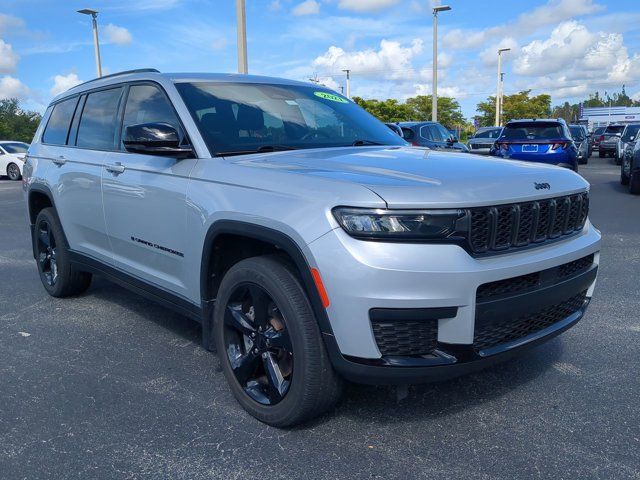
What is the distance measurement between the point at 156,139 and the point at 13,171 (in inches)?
874

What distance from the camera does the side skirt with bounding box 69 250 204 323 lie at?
359 cm

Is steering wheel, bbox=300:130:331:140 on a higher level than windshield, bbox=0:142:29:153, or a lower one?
higher

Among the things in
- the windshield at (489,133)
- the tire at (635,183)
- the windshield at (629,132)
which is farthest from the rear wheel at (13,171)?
the windshield at (629,132)

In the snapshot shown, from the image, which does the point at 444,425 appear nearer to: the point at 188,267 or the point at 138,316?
the point at 188,267

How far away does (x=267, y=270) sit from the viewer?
2.86 m

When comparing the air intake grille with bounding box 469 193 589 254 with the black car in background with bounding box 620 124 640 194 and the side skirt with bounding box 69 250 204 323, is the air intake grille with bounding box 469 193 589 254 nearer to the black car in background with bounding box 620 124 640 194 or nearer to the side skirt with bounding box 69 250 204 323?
the side skirt with bounding box 69 250 204 323

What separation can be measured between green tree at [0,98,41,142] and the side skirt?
163 ft

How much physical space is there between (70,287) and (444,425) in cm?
371

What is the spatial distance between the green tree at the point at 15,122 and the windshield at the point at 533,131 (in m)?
44.9

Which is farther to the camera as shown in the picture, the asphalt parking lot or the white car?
the white car

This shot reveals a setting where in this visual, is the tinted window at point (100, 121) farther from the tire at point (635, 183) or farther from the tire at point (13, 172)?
the tire at point (13, 172)

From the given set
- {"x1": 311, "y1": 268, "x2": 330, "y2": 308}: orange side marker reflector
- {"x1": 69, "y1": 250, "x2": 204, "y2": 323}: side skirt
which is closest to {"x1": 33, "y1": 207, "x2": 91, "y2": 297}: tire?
{"x1": 69, "y1": 250, "x2": 204, "y2": 323}: side skirt

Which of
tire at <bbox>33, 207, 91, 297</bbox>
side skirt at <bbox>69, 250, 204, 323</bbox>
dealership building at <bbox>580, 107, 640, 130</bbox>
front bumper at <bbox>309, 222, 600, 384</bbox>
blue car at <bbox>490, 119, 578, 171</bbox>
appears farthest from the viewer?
dealership building at <bbox>580, 107, 640, 130</bbox>

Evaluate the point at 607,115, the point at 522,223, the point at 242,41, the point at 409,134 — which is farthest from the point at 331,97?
the point at 607,115
